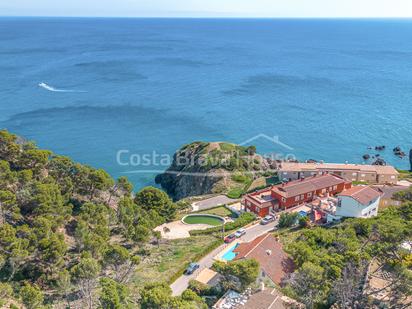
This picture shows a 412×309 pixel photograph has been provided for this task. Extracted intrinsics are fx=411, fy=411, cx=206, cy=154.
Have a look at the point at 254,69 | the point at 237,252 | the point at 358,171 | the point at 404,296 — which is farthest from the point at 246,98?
the point at 404,296

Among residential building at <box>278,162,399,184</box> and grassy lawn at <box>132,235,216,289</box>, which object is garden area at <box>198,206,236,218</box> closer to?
grassy lawn at <box>132,235,216,289</box>

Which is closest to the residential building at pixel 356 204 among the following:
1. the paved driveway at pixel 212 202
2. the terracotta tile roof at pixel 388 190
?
the terracotta tile roof at pixel 388 190

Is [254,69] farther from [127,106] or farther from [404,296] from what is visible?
[404,296]

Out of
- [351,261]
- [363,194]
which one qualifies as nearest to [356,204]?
[363,194]

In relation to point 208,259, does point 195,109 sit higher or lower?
higher

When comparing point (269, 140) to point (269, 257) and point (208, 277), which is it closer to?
point (269, 257)

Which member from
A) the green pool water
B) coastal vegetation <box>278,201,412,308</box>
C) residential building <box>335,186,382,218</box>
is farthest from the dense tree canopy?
residential building <box>335,186,382,218</box>
